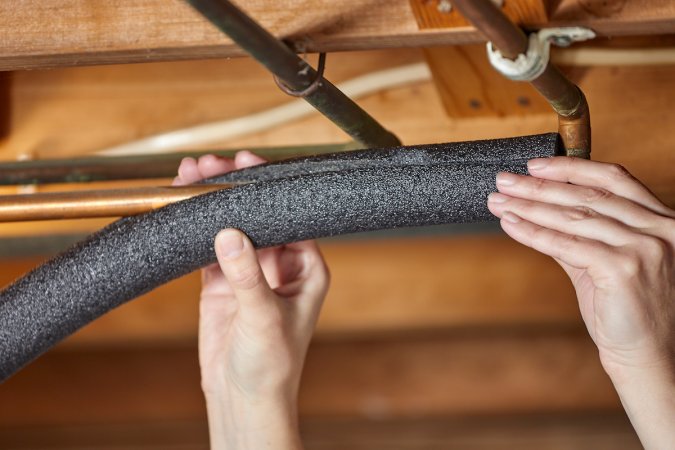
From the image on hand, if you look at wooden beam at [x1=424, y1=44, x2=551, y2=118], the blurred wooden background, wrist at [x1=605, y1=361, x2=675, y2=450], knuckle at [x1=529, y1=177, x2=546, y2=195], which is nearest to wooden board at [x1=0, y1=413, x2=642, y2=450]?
the blurred wooden background

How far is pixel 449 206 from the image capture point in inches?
23.1

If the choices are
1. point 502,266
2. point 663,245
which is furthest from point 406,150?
point 502,266

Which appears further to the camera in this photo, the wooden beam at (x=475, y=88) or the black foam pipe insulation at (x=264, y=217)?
the wooden beam at (x=475, y=88)

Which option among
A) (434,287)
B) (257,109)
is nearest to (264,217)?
(257,109)

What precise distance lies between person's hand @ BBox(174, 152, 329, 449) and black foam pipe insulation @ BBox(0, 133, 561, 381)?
0.11 meters

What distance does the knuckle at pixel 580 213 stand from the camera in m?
0.57

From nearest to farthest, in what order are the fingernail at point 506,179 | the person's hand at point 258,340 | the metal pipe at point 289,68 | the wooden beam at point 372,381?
1. the metal pipe at point 289,68
2. the fingernail at point 506,179
3. the person's hand at point 258,340
4. the wooden beam at point 372,381

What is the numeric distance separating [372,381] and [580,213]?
114 centimetres

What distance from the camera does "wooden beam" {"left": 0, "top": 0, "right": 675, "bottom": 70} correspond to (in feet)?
1.79

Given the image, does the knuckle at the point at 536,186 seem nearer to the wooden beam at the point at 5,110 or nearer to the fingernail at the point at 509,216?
the fingernail at the point at 509,216

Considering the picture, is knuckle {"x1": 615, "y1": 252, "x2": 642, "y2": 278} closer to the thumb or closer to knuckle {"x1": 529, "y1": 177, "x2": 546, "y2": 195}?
knuckle {"x1": 529, "y1": 177, "x2": 546, "y2": 195}

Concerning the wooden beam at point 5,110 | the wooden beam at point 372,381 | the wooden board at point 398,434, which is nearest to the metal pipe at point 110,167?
the wooden beam at point 5,110

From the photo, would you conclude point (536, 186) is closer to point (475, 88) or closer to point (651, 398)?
point (651, 398)

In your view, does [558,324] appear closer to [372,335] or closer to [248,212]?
[372,335]
